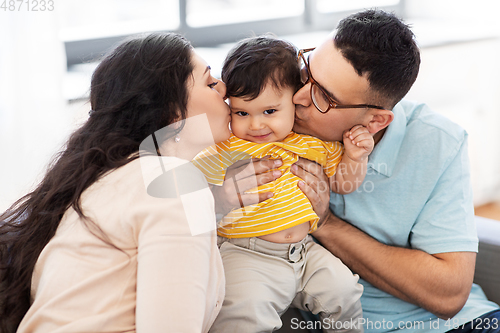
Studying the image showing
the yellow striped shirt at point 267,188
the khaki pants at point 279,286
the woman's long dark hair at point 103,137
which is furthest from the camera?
the yellow striped shirt at point 267,188

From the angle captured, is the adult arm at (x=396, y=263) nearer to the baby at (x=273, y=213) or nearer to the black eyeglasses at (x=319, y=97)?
the baby at (x=273, y=213)

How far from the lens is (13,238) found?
43.0 inches

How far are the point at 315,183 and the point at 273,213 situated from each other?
0.65ft

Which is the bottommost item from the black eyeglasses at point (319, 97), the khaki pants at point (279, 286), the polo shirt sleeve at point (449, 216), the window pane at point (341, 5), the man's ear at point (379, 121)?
the khaki pants at point (279, 286)

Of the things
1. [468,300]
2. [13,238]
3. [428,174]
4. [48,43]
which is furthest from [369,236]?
[48,43]

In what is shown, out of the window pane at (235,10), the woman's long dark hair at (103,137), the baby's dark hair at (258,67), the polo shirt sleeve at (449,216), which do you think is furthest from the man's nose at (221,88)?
the window pane at (235,10)

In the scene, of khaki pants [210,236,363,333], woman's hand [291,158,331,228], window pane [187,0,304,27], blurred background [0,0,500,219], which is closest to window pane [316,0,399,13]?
blurred background [0,0,500,219]

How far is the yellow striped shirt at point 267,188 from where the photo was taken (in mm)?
1314

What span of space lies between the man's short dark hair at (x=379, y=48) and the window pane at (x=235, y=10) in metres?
1.64

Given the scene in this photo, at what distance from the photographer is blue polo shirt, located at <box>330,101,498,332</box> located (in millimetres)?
1407

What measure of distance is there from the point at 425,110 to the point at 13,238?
4.27 ft

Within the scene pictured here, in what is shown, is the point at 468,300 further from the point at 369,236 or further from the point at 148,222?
the point at 148,222

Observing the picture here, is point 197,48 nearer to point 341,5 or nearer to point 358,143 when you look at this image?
point 341,5

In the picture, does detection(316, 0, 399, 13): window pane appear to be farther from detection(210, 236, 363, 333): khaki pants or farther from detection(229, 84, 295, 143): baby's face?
detection(210, 236, 363, 333): khaki pants
